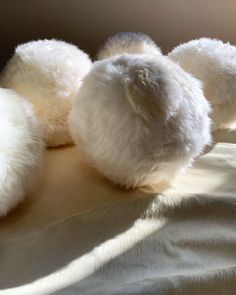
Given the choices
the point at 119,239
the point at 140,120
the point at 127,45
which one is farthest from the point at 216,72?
the point at 119,239

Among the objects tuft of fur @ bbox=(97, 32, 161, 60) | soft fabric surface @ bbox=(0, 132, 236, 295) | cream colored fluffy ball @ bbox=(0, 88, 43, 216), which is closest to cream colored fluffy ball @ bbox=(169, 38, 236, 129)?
tuft of fur @ bbox=(97, 32, 161, 60)

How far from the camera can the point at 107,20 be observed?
1.29 m

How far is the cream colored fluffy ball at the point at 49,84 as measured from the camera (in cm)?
97

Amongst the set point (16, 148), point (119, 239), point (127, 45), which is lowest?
point (119, 239)


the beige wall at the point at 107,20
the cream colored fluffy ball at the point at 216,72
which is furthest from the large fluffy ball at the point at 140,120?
the beige wall at the point at 107,20

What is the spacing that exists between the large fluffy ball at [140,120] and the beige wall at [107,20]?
46 cm

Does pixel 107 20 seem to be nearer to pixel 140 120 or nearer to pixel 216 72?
pixel 216 72

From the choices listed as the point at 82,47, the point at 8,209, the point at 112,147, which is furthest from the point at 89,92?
the point at 82,47

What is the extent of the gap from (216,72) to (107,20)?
1.33 feet

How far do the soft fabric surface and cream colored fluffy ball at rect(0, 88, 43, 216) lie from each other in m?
0.05

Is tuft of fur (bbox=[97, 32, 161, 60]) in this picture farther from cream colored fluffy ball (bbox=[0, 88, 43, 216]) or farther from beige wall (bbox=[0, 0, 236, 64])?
cream colored fluffy ball (bbox=[0, 88, 43, 216])

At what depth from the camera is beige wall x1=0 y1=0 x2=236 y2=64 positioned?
125 centimetres

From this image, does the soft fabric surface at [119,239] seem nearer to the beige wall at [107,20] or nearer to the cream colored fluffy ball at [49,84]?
the cream colored fluffy ball at [49,84]

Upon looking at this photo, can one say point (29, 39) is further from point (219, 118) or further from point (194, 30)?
point (219, 118)
